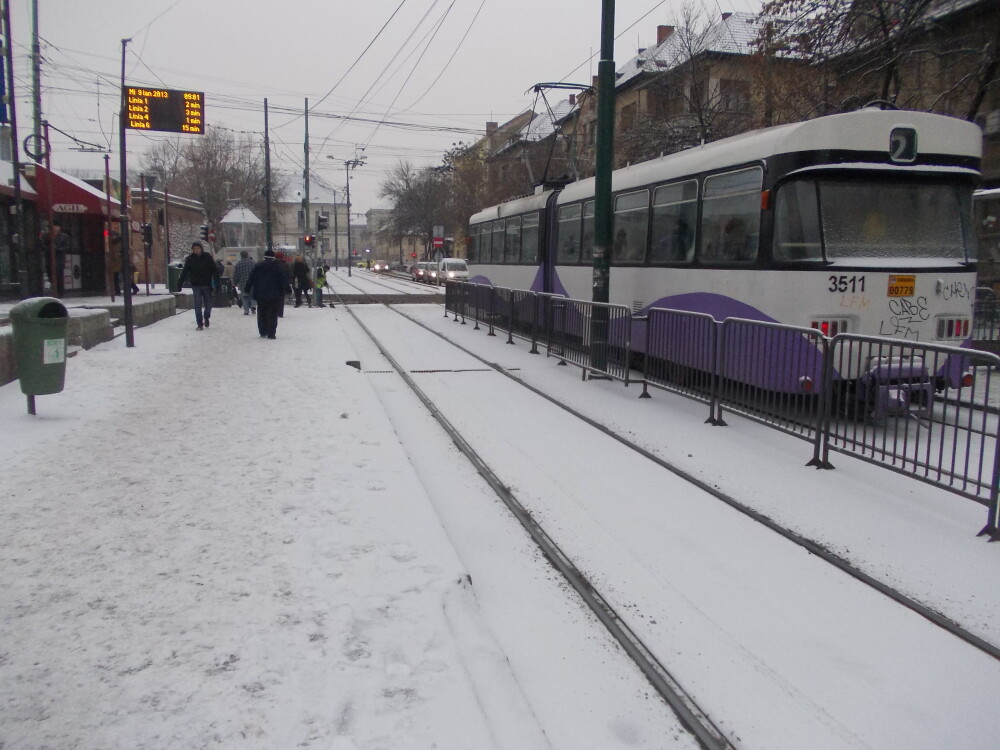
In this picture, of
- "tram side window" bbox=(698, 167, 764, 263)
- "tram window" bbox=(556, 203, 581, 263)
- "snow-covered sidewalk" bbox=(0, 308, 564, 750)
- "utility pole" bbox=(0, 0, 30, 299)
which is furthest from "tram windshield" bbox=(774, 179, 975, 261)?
"utility pole" bbox=(0, 0, 30, 299)

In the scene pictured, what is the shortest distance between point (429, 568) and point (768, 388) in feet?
15.1

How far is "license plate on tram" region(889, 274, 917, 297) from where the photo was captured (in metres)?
8.21

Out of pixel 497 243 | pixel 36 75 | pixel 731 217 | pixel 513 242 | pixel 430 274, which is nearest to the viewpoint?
pixel 731 217

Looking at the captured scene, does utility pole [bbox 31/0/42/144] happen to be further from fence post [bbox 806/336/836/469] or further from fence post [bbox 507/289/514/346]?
fence post [bbox 806/336/836/469]

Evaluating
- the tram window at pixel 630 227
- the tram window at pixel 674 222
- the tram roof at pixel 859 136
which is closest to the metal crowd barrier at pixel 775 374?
the tram roof at pixel 859 136

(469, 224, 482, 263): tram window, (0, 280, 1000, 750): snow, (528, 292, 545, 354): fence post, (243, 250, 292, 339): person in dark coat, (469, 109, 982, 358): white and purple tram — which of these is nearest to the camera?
(0, 280, 1000, 750): snow

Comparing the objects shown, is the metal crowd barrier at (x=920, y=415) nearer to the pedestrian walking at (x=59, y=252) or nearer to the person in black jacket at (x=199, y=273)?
the person in black jacket at (x=199, y=273)

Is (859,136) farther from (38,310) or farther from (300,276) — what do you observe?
(300,276)

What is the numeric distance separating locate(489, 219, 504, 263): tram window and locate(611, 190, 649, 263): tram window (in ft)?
25.3

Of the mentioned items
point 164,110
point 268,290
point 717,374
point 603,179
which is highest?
point 164,110

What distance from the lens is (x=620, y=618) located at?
4.04 metres

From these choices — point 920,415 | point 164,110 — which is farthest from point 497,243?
point 920,415

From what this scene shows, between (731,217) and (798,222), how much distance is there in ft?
4.00

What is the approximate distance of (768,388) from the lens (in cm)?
775
